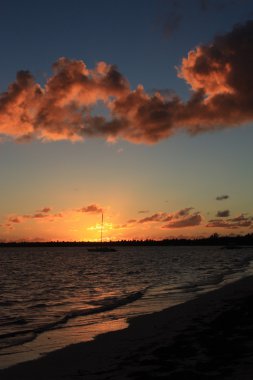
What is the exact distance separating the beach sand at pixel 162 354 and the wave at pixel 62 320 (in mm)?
2827

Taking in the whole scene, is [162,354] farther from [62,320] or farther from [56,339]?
[62,320]

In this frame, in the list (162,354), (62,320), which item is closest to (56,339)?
(62,320)

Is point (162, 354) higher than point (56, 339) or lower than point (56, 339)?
higher

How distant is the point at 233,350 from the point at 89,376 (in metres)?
4.04

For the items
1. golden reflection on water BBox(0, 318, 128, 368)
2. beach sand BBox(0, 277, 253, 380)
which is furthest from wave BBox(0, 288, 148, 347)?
beach sand BBox(0, 277, 253, 380)

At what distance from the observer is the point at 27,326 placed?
19406 mm

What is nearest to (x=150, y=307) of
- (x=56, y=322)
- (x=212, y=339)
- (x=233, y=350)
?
(x=56, y=322)

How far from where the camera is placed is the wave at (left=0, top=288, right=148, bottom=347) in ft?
54.1

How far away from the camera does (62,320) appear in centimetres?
2069

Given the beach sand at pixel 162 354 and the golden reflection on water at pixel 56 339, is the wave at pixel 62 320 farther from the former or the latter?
the beach sand at pixel 162 354

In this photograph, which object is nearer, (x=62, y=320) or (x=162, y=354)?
(x=162, y=354)

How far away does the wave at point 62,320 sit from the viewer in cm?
1648

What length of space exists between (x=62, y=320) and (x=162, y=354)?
9.52 m

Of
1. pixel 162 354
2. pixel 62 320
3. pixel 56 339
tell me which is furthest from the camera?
pixel 62 320
